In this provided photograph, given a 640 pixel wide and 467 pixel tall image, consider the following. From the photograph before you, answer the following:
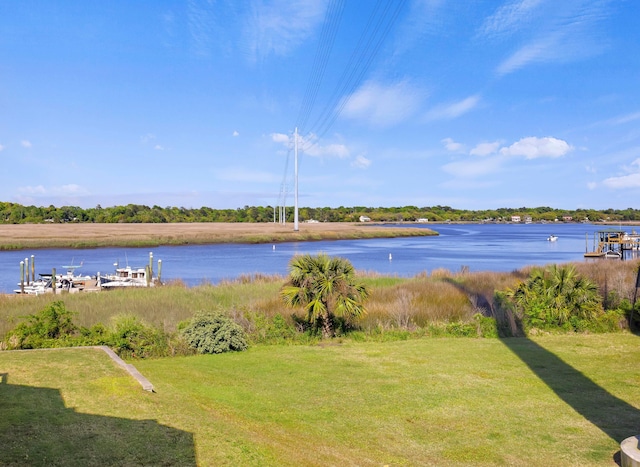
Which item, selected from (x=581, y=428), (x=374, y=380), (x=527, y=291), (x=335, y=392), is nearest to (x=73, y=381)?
(x=335, y=392)

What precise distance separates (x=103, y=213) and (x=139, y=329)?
14656 centimetres

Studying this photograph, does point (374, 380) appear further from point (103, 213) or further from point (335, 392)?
point (103, 213)

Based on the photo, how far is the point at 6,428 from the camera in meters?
7.13

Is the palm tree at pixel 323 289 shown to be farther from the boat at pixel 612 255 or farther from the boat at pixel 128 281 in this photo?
the boat at pixel 612 255

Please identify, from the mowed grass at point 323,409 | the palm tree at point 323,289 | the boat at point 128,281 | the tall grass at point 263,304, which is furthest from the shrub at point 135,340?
the boat at point 128,281

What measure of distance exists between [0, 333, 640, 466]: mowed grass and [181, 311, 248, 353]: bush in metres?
0.52

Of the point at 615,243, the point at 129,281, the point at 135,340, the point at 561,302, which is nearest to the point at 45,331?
the point at 135,340

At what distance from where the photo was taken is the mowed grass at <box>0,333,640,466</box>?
7.00 m

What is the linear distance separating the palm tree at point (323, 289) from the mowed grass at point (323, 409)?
88.3 inches

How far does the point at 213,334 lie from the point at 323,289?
3.44 metres

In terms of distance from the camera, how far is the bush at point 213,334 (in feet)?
46.7

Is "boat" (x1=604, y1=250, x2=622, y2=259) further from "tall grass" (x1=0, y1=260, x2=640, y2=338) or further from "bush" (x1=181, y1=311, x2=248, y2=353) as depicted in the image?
"bush" (x1=181, y1=311, x2=248, y2=353)

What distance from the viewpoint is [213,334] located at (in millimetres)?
14383

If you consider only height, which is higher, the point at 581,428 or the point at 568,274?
→ the point at 568,274
